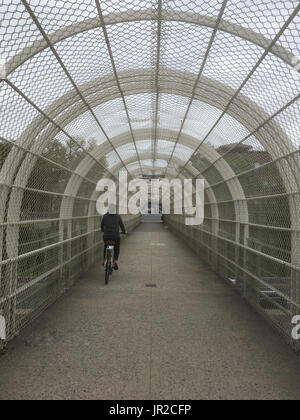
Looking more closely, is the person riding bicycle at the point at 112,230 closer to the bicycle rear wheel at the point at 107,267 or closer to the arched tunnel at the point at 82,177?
the bicycle rear wheel at the point at 107,267

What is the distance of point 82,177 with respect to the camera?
26.1 ft

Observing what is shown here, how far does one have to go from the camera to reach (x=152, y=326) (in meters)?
4.70

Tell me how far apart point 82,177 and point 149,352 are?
16.0ft

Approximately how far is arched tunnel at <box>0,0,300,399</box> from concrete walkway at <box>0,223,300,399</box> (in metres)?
0.02

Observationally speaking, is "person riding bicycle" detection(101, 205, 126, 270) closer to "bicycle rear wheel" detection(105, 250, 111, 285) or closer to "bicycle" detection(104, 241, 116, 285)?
"bicycle" detection(104, 241, 116, 285)

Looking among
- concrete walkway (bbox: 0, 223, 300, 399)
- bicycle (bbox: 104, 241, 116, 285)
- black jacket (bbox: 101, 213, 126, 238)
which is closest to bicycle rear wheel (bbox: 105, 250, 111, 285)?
bicycle (bbox: 104, 241, 116, 285)

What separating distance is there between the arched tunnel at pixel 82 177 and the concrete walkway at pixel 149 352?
2 centimetres

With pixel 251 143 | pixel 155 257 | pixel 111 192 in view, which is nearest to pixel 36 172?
pixel 251 143

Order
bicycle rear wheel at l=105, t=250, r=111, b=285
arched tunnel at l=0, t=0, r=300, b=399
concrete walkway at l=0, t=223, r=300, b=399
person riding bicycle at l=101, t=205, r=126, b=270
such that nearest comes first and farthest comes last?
concrete walkway at l=0, t=223, r=300, b=399 < arched tunnel at l=0, t=0, r=300, b=399 < bicycle rear wheel at l=105, t=250, r=111, b=285 < person riding bicycle at l=101, t=205, r=126, b=270

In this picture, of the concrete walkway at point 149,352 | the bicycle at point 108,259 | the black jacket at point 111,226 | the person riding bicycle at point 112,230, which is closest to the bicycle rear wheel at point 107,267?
the bicycle at point 108,259

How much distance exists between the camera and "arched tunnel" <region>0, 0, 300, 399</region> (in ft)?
11.3

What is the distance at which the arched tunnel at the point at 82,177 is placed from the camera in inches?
135

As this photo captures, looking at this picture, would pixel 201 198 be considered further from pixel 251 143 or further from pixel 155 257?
pixel 251 143

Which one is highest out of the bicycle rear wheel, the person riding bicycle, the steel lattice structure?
the steel lattice structure
